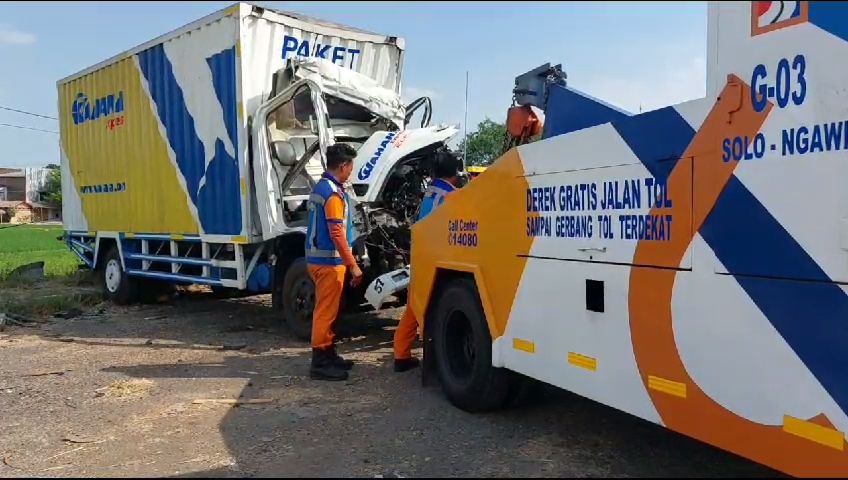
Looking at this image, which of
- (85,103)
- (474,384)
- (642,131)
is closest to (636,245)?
(642,131)

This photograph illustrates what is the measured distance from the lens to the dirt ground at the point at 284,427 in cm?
401

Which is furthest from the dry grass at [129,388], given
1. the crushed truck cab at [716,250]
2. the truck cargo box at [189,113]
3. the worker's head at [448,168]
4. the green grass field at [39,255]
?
the green grass field at [39,255]

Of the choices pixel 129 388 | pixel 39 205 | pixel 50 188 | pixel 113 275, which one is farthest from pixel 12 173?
pixel 129 388

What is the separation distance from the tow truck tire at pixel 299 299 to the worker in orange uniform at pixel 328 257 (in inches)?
59.1

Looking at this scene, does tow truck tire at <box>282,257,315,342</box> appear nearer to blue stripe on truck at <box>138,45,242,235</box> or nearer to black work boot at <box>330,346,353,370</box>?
blue stripe on truck at <box>138,45,242,235</box>

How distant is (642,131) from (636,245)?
1.77 feet

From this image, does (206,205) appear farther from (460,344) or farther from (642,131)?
(642,131)

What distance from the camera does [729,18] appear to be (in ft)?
9.71

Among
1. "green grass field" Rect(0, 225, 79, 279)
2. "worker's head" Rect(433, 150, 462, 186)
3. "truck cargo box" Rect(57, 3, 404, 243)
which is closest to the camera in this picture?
"worker's head" Rect(433, 150, 462, 186)

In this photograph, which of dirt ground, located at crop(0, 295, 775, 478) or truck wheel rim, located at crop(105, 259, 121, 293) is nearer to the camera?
dirt ground, located at crop(0, 295, 775, 478)

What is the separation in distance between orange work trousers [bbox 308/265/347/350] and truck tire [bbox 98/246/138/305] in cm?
582

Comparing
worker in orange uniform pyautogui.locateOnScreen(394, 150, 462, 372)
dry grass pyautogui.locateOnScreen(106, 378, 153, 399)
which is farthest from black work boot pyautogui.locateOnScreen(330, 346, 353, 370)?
dry grass pyautogui.locateOnScreen(106, 378, 153, 399)

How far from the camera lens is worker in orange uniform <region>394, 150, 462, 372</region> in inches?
229

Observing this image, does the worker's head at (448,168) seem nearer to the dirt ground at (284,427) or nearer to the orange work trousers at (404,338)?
the orange work trousers at (404,338)
